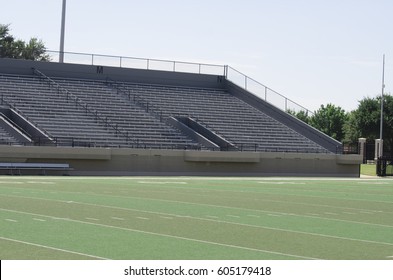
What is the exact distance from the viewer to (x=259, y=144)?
166 feet

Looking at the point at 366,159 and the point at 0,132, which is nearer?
the point at 0,132

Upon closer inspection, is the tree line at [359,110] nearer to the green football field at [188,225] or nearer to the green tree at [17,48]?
the green tree at [17,48]

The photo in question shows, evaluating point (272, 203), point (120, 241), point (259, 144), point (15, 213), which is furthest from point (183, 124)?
point (120, 241)

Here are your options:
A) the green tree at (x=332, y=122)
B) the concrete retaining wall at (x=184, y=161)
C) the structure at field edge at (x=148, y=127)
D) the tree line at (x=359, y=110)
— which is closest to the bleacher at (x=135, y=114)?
the structure at field edge at (x=148, y=127)

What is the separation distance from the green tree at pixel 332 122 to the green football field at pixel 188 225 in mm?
88390

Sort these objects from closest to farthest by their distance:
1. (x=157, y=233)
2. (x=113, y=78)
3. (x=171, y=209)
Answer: (x=157, y=233) < (x=171, y=209) < (x=113, y=78)

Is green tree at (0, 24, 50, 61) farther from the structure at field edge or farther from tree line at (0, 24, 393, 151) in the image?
the structure at field edge

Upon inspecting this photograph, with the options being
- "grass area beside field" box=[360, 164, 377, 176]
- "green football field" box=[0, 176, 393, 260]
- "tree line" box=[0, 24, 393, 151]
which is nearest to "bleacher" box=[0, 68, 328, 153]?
"grass area beside field" box=[360, 164, 377, 176]

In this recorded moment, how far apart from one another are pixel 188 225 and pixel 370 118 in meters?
77.3

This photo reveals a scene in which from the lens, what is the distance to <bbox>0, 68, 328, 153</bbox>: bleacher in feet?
151

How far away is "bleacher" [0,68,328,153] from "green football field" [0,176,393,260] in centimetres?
1974

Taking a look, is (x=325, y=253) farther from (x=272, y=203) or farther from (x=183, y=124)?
(x=183, y=124)

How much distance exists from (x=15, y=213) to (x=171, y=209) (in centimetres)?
Answer: 369

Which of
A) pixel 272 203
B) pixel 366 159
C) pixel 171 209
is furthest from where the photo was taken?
pixel 366 159
